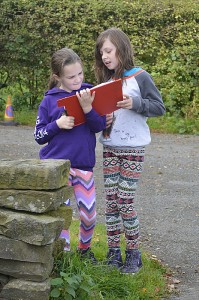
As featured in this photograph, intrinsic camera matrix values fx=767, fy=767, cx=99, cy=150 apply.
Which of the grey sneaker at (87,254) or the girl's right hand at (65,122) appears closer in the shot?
the girl's right hand at (65,122)

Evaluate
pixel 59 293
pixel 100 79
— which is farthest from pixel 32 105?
pixel 59 293

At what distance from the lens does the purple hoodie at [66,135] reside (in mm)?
5160

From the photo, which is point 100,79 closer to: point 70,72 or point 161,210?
point 70,72

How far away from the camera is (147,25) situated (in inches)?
563

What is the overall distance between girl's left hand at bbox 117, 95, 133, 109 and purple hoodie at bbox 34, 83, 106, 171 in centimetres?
16

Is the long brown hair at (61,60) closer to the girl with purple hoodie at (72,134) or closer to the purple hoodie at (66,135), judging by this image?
the girl with purple hoodie at (72,134)

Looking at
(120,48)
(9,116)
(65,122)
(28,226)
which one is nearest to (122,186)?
(65,122)

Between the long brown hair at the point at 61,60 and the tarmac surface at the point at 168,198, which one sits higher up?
the long brown hair at the point at 61,60

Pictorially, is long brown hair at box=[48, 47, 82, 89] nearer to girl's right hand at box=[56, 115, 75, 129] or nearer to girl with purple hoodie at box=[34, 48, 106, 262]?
girl with purple hoodie at box=[34, 48, 106, 262]

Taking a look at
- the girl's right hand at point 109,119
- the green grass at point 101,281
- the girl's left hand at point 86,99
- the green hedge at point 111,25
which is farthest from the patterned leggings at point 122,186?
the green hedge at point 111,25

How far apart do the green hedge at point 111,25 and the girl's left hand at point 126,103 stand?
862cm

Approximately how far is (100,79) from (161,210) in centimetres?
268

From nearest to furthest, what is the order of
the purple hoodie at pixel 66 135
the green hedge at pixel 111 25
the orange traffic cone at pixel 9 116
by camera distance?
the purple hoodie at pixel 66 135 → the orange traffic cone at pixel 9 116 → the green hedge at pixel 111 25

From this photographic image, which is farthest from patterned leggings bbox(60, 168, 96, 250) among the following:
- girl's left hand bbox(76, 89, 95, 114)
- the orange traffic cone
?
the orange traffic cone
